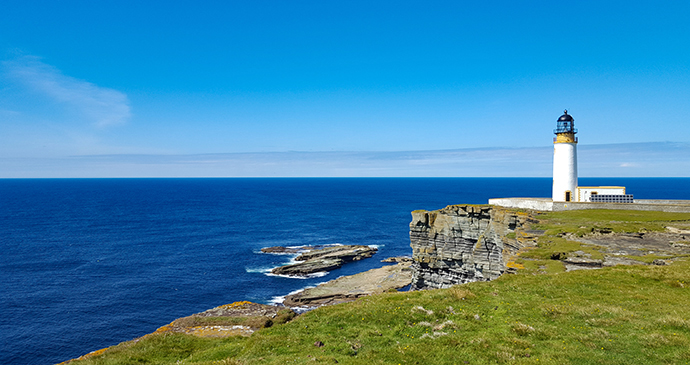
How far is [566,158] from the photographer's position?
48.3 metres

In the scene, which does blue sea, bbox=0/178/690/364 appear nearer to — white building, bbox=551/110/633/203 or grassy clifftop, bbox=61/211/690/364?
grassy clifftop, bbox=61/211/690/364

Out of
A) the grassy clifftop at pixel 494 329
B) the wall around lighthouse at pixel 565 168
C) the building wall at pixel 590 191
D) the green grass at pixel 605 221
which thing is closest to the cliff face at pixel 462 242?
the green grass at pixel 605 221

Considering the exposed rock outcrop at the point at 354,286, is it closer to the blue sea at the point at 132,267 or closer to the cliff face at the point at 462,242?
the blue sea at the point at 132,267

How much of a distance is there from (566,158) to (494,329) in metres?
41.8

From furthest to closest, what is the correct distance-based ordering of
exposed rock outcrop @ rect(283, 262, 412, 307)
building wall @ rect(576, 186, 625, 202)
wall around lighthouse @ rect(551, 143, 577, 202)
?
exposed rock outcrop @ rect(283, 262, 412, 307)
wall around lighthouse @ rect(551, 143, 577, 202)
building wall @ rect(576, 186, 625, 202)

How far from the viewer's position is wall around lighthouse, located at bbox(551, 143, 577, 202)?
4809cm

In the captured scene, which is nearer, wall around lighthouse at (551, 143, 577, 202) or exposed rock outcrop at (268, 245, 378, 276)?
wall around lighthouse at (551, 143, 577, 202)

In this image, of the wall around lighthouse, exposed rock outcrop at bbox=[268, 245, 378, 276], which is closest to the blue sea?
exposed rock outcrop at bbox=[268, 245, 378, 276]

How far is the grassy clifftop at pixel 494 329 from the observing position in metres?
12.6

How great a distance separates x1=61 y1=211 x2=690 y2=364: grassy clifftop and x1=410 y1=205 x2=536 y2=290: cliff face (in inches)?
582

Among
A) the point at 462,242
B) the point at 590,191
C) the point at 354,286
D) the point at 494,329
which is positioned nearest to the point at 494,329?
the point at 494,329

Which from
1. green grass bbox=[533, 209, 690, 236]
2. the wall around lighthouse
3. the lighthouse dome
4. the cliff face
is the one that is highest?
the lighthouse dome

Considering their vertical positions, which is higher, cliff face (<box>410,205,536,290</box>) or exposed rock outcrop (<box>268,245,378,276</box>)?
cliff face (<box>410,205,536,290</box>)

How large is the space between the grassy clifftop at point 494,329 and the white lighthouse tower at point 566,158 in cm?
2596
